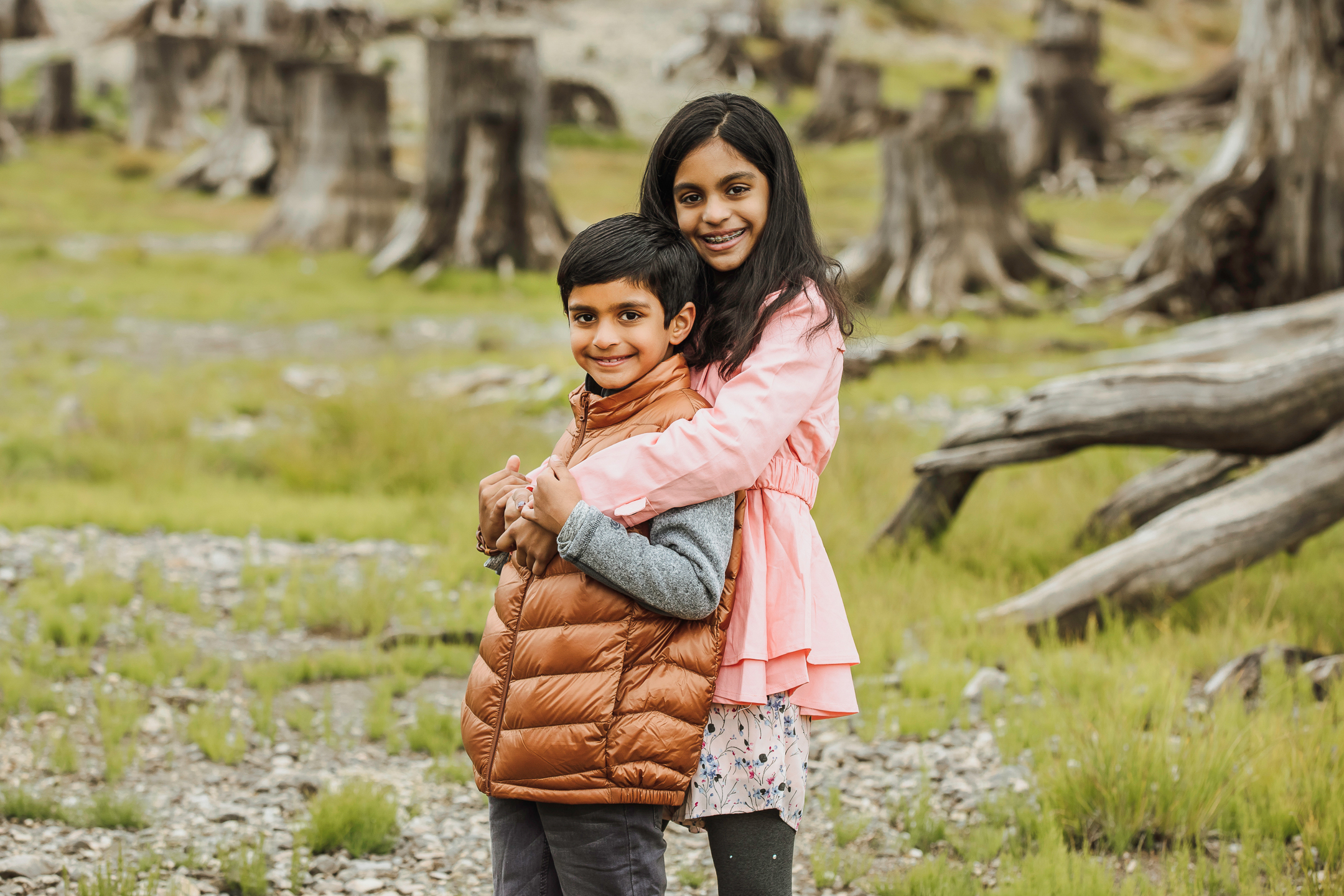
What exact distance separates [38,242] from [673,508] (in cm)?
1498

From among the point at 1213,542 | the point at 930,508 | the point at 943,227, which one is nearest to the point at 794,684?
the point at 1213,542

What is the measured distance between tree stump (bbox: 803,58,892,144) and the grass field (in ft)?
52.3

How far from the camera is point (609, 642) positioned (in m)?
1.99

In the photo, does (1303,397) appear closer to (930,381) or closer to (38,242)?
(930,381)

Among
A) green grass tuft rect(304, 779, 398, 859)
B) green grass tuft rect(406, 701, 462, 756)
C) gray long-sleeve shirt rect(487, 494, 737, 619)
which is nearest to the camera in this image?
gray long-sleeve shirt rect(487, 494, 737, 619)

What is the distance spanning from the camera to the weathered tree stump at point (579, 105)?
25.2 metres

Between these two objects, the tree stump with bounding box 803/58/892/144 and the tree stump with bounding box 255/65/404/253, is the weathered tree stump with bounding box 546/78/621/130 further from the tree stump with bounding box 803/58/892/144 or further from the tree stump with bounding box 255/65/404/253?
the tree stump with bounding box 255/65/404/253

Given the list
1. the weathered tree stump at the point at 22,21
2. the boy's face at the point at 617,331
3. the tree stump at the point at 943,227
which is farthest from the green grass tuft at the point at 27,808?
the weathered tree stump at the point at 22,21

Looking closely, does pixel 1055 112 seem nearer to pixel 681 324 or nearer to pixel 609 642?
pixel 681 324

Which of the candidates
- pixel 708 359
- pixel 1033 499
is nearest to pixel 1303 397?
pixel 1033 499

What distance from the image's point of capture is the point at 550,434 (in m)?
→ 7.00

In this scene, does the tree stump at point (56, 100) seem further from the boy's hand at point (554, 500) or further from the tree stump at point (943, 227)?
the boy's hand at point (554, 500)

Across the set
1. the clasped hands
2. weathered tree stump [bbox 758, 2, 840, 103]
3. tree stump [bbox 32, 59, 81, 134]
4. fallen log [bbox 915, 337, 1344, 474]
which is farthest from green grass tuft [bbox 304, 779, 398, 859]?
weathered tree stump [bbox 758, 2, 840, 103]

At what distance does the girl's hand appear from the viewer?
6.65 feet
